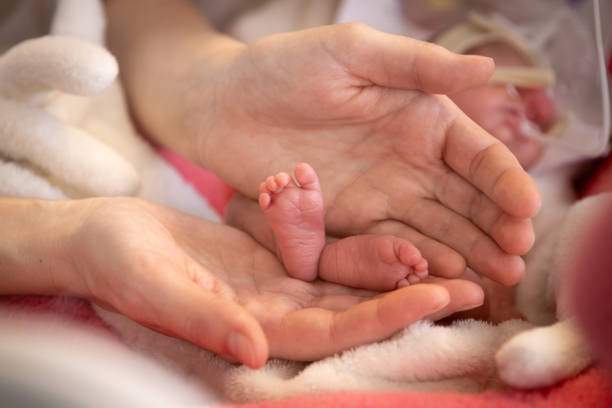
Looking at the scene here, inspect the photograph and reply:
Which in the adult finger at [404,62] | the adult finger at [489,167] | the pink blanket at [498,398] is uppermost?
the adult finger at [404,62]

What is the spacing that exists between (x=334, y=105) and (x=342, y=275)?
0.23 meters

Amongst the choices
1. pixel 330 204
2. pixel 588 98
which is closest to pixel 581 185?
pixel 588 98

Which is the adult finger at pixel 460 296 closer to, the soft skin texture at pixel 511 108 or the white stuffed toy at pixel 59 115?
the soft skin texture at pixel 511 108

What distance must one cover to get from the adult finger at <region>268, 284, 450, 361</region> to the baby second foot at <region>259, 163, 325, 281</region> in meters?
0.08

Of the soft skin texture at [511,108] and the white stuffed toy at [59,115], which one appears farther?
the soft skin texture at [511,108]

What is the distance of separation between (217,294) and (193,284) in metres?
0.07

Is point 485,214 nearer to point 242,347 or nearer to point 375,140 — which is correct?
point 375,140

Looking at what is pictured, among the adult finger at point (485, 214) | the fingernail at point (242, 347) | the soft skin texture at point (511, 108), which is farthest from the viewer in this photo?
the soft skin texture at point (511, 108)

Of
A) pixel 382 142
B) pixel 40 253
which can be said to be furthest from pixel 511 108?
pixel 40 253

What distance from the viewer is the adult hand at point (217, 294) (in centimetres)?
50

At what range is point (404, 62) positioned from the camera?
2.04 feet

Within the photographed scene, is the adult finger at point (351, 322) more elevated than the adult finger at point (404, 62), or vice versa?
the adult finger at point (404, 62)

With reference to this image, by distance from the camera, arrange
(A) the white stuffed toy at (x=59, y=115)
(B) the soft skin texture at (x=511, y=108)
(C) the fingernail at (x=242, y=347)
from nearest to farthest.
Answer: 1. (C) the fingernail at (x=242, y=347)
2. (A) the white stuffed toy at (x=59, y=115)
3. (B) the soft skin texture at (x=511, y=108)

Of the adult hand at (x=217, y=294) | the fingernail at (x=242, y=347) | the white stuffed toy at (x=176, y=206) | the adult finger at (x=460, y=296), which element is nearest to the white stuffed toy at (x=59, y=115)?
the white stuffed toy at (x=176, y=206)
